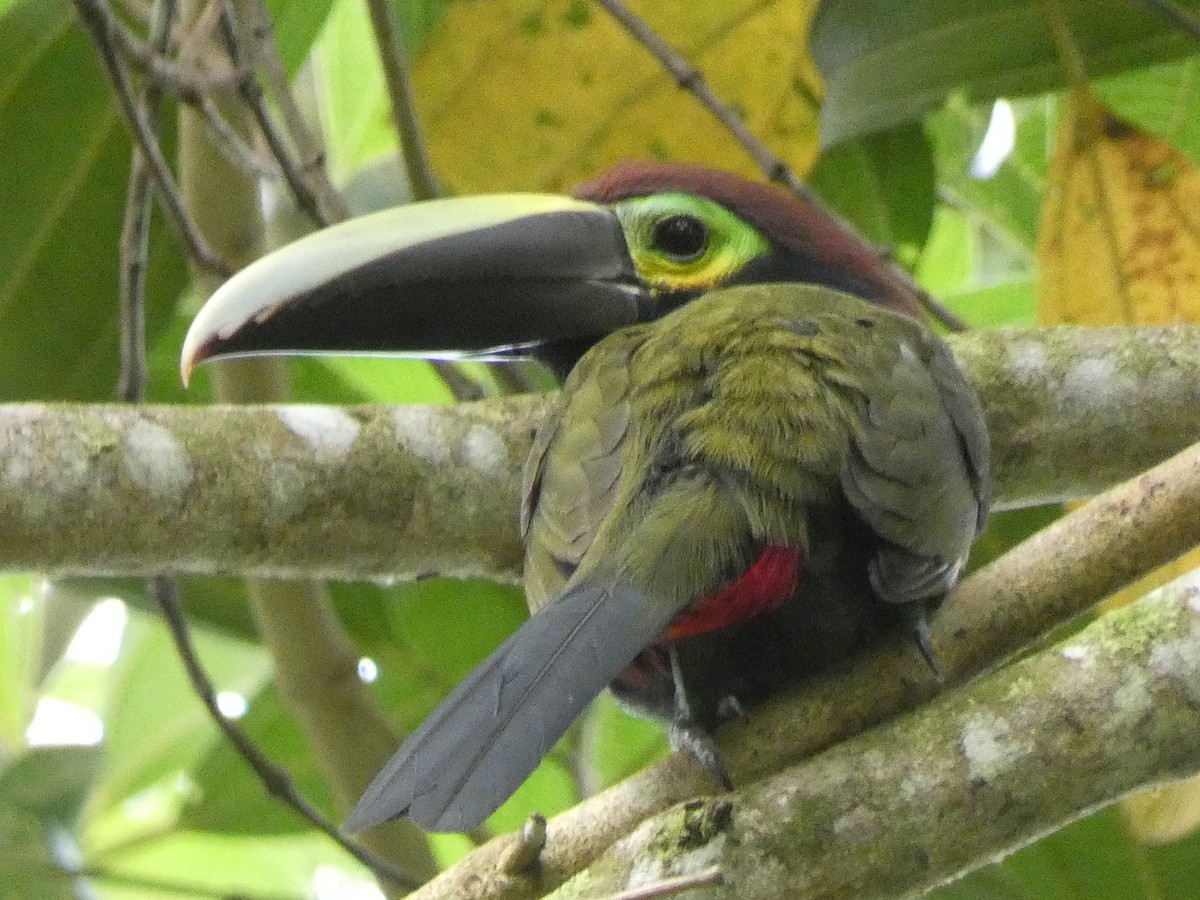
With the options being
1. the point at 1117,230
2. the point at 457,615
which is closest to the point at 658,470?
the point at 457,615

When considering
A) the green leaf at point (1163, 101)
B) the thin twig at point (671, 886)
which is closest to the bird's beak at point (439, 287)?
the thin twig at point (671, 886)

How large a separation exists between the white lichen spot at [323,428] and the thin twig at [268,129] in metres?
0.60

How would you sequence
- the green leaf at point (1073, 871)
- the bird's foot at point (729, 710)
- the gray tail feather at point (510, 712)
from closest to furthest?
the gray tail feather at point (510, 712) < the bird's foot at point (729, 710) < the green leaf at point (1073, 871)

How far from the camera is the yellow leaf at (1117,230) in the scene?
300cm

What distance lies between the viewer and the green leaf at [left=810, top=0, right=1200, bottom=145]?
10.1ft

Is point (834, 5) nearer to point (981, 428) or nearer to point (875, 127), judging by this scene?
point (875, 127)

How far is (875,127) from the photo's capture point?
10.3ft

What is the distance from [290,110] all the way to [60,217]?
0.56 metres

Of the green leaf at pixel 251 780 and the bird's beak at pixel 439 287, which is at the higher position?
the bird's beak at pixel 439 287

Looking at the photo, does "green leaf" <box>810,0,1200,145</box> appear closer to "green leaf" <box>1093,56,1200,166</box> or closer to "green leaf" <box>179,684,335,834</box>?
"green leaf" <box>1093,56,1200,166</box>

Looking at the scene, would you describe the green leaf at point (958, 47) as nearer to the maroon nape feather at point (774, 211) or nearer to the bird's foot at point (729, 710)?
Result: the maroon nape feather at point (774, 211)

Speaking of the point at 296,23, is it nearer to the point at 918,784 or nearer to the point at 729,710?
the point at 729,710

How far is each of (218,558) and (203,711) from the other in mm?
1618

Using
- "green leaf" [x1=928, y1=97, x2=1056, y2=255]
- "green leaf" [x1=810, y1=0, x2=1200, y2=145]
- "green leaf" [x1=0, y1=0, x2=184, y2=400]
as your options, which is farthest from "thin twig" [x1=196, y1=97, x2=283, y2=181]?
"green leaf" [x1=928, y1=97, x2=1056, y2=255]
